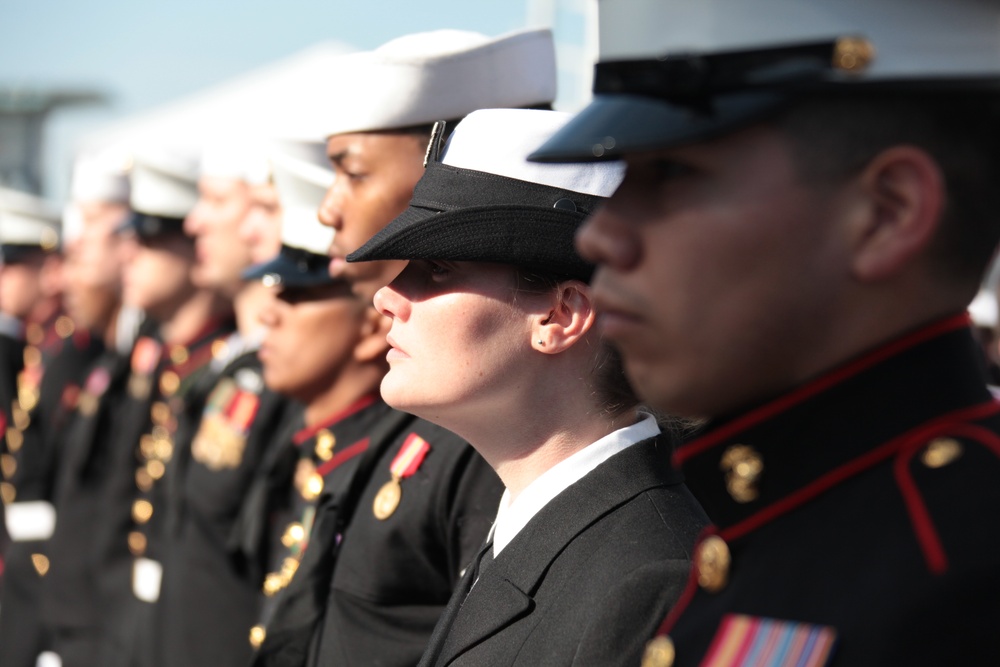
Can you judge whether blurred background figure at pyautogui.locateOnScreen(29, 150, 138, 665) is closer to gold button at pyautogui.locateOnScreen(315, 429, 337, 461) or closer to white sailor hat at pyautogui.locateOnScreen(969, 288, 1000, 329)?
gold button at pyautogui.locateOnScreen(315, 429, 337, 461)

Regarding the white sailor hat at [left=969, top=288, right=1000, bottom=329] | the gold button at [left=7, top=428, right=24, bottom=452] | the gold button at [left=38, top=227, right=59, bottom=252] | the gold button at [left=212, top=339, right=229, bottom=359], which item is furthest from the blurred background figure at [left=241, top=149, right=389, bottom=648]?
the gold button at [left=38, top=227, right=59, bottom=252]

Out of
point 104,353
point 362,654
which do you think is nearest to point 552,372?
point 362,654

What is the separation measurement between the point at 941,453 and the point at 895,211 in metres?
0.27

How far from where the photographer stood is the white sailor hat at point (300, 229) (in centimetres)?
436

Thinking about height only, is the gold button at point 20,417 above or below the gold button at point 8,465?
above

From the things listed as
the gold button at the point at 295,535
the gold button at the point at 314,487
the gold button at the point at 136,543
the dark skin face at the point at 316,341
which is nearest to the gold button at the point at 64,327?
the gold button at the point at 136,543

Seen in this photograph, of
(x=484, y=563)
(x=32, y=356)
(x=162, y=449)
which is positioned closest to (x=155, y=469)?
(x=162, y=449)

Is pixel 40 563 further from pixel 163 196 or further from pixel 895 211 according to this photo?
pixel 895 211

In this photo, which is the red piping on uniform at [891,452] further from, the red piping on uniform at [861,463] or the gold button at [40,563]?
the gold button at [40,563]

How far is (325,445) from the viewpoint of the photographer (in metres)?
4.07

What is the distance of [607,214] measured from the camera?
61.2 inches

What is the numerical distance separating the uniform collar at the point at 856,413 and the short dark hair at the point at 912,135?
11 centimetres

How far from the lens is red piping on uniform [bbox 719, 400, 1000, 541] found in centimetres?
146

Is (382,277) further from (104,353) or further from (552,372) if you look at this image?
(104,353)
